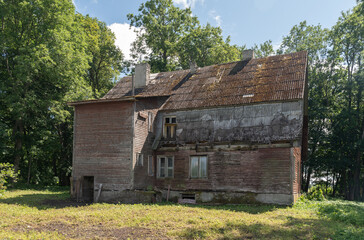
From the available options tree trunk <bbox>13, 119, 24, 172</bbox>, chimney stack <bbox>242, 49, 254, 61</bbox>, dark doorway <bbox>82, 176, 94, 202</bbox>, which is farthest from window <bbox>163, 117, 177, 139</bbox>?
tree trunk <bbox>13, 119, 24, 172</bbox>

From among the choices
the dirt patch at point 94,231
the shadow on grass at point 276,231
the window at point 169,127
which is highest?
the window at point 169,127

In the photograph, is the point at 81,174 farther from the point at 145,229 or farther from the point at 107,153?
the point at 145,229

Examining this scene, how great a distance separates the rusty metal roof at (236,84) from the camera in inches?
787

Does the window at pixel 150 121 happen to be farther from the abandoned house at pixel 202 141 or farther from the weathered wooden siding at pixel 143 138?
the weathered wooden siding at pixel 143 138

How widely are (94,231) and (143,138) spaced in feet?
34.1

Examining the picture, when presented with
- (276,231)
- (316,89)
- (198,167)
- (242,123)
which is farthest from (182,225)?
(316,89)

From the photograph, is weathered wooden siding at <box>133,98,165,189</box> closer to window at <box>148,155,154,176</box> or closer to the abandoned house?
the abandoned house

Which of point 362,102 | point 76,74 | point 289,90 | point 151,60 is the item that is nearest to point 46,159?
point 76,74

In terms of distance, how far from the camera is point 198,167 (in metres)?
20.8

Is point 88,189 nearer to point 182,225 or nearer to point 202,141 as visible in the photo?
point 202,141

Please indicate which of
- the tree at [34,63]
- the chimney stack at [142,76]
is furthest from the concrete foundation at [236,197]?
the tree at [34,63]

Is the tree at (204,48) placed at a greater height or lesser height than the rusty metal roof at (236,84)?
greater

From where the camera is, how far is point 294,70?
829 inches

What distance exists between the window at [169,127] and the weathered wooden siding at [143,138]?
2.95ft
